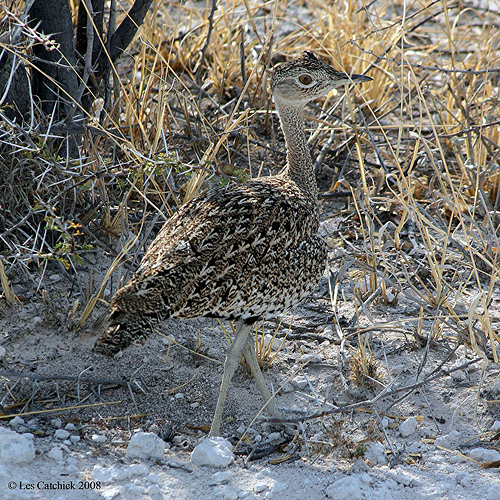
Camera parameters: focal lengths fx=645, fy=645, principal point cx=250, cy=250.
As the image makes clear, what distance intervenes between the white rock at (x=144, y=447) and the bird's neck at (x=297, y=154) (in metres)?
1.67

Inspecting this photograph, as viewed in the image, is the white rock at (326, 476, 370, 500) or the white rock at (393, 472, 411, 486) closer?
the white rock at (326, 476, 370, 500)

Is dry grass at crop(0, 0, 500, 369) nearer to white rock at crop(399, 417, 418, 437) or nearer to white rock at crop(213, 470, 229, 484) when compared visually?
white rock at crop(399, 417, 418, 437)

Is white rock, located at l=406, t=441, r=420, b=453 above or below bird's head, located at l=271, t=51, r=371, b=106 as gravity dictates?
below

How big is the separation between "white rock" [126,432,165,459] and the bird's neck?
1.67 metres

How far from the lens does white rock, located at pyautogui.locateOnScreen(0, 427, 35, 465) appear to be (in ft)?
8.84

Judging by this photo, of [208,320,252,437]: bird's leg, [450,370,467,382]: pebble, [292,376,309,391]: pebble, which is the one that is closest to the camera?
[208,320,252,437]: bird's leg

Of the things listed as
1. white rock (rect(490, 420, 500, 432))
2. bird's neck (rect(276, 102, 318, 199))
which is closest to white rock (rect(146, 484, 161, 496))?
white rock (rect(490, 420, 500, 432))

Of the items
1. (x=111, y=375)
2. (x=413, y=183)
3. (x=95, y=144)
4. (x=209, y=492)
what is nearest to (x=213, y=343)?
(x=111, y=375)

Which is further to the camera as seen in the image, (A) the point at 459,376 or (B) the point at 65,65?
(B) the point at 65,65

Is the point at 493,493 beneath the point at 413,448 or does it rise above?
above

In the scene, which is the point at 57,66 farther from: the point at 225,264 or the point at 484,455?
the point at 484,455

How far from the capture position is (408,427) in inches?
123

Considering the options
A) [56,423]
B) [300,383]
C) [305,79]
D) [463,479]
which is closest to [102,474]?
[56,423]

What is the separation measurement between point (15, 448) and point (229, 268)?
119 centimetres
